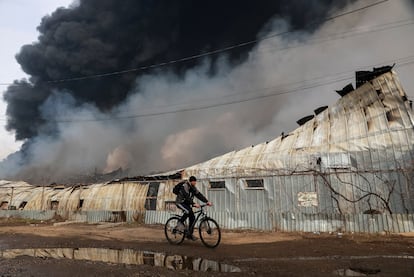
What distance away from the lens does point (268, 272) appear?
21.5ft

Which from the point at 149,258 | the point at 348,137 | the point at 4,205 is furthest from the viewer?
the point at 4,205

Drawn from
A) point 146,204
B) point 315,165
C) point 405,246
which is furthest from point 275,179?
point 146,204

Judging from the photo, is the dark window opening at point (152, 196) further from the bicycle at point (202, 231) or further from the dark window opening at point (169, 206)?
the bicycle at point (202, 231)

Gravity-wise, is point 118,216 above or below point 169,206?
below

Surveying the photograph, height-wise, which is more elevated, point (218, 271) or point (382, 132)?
point (382, 132)

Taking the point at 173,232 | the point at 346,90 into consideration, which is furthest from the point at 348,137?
the point at 173,232

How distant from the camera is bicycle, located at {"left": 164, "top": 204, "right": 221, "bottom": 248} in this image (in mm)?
9914

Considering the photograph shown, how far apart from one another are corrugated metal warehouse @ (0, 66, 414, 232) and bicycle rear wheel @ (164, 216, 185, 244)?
7.84m

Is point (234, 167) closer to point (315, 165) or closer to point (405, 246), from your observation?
point (315, 165)

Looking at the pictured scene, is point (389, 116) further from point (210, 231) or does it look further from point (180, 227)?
point (180, 227)

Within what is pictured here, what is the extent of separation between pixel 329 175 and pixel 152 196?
12.5 meters

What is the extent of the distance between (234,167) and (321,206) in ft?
18.8

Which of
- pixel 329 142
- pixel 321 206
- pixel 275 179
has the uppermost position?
pixel 329 142

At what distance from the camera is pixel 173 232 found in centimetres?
1050
